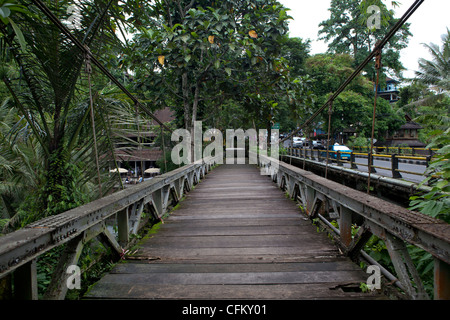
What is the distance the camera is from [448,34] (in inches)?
771

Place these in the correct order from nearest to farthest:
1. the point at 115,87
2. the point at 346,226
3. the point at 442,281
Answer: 1. the point at 442,281
2. the point at 346,226
3. the point at 115,87

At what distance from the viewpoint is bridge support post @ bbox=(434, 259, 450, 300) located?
144cm

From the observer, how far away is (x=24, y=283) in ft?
4.88

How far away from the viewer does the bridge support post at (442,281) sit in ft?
4.72

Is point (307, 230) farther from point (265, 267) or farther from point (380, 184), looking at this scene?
point (380, 184)

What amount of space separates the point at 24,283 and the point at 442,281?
2102 millimetres

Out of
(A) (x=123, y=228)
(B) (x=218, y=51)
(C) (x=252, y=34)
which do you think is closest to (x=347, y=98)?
(B) (x=218, y=51)

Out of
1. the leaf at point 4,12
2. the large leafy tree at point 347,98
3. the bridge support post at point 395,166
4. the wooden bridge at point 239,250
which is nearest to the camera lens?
the leaf at point 4,12

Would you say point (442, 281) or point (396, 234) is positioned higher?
point (396, 234)

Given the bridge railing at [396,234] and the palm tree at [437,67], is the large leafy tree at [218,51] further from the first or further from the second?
the palm tree at [437,67]

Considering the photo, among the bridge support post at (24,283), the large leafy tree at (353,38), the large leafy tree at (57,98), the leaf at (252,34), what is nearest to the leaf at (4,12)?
the bridge support post at (24,283)

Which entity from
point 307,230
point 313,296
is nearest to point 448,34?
point 307,230

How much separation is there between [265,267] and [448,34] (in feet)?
79.9

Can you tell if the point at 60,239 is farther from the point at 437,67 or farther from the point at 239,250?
the point at 437,67
